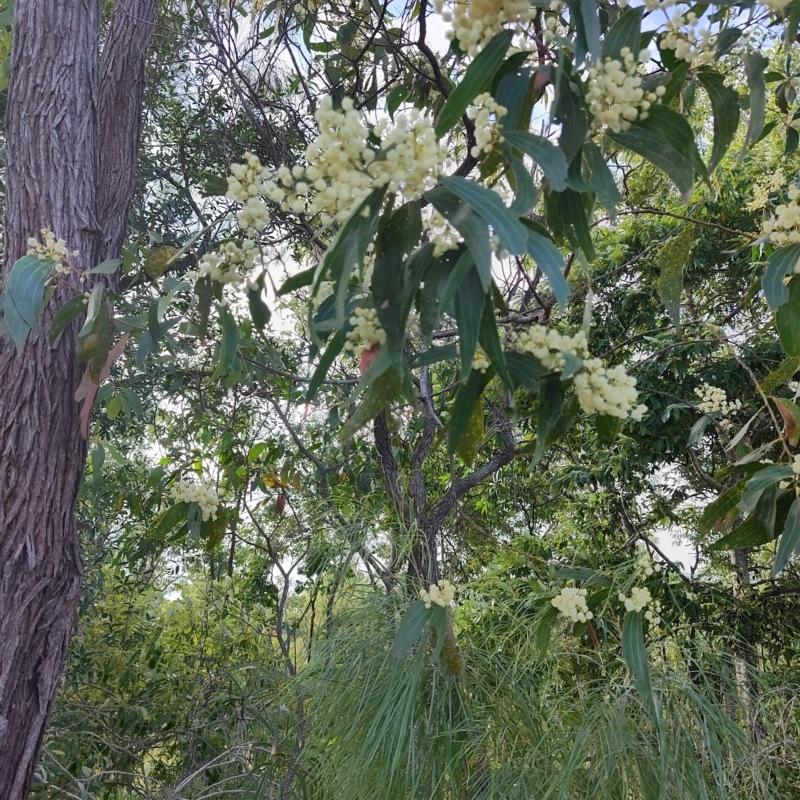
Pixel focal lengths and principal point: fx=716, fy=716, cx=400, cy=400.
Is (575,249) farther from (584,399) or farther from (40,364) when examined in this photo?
(40,364)

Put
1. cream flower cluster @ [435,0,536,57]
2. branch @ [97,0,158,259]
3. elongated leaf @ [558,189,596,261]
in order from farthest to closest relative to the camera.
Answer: branch @ [97,0,158,259] → elongated leaf @ [558,189,596,261] → cream flower cluster @ [435,0,536,57]

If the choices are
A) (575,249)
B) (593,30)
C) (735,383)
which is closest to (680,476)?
(735,383)

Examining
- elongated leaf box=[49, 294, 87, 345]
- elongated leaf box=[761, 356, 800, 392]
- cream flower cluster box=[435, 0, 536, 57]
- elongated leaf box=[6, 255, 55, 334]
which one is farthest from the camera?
elongated leaf box=[761, 356, 800, 392]

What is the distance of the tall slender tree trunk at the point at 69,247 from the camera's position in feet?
3.57

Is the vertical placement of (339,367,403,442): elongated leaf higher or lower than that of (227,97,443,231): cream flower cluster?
lower

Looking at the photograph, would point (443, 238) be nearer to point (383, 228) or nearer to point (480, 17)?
point (383, 228)

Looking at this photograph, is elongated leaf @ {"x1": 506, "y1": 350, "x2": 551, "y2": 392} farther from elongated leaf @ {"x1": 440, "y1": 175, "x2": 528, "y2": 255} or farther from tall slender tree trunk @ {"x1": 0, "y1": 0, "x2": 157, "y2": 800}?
tall slender tree trunk @ {"x1": 0, "y1": 0, "x2": 157, "y2": 800}

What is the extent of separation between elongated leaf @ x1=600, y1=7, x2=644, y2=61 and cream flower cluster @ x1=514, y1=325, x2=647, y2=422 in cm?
27

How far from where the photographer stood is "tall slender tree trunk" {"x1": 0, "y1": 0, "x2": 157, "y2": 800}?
109cm

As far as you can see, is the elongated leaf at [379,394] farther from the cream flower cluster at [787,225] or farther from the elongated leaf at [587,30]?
the cream flower cluster at [787,225]

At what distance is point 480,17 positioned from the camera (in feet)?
1.91

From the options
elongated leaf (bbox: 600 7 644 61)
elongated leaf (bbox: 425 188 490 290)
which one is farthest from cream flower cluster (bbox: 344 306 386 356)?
elongated leaf (bbox: 600 7 644 61)

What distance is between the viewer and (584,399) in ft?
2.07

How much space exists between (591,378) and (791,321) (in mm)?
430
